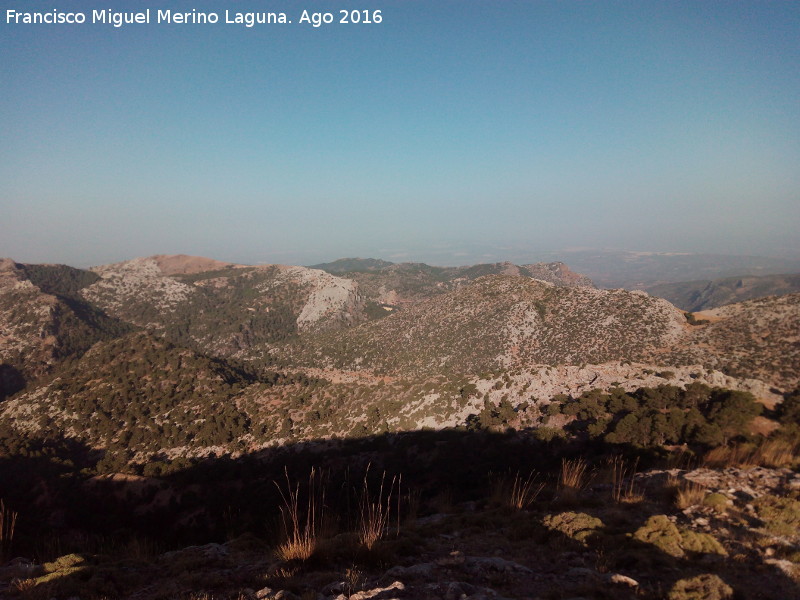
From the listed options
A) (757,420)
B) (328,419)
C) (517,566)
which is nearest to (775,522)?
(517,566)

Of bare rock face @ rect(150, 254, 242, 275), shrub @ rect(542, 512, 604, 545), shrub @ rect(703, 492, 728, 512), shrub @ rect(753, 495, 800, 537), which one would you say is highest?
bare rock face @ rect(150, 254, 242, 275)

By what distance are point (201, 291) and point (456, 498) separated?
118569 millimetres

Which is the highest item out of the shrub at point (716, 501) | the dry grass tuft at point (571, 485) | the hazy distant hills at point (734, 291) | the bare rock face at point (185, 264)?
the bare rock face at point (185, 264)

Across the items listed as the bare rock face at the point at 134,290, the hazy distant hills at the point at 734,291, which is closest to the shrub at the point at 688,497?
the bare rock face at the point at 134,290

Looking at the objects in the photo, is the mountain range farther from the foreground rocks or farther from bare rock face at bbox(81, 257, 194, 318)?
the foreground rocks

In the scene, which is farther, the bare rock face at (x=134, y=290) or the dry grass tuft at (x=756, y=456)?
the bare rock face at (x=134, y=290)

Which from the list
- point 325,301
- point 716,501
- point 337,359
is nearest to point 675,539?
point 716,501

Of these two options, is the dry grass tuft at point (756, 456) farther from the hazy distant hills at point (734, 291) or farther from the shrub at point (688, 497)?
the hazy distant hills at point (734, 291)

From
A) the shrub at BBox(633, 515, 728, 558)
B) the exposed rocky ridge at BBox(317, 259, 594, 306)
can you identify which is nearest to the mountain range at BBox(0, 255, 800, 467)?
the shrub at BBox(633, 515, 728, 558)

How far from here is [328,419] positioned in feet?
125

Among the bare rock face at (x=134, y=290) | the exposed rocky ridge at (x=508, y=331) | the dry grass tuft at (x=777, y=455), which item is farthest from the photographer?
the bare rock face at (x=134, y=290)

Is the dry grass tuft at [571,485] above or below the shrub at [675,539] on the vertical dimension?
below

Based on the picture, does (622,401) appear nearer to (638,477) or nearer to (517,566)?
(638,477)

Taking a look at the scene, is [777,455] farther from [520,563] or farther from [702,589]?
[520,563]
